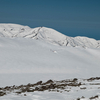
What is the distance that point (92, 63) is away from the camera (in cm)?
5253

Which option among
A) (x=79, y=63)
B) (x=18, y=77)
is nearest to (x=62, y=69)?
(x=79, y=63)

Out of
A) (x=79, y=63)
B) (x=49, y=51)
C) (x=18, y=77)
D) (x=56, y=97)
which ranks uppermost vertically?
(x=49, y=51)

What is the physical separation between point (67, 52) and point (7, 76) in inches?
1051

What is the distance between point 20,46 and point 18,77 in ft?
71.3

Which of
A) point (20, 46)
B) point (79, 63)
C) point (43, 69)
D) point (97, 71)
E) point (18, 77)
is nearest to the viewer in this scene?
point (18, 77)

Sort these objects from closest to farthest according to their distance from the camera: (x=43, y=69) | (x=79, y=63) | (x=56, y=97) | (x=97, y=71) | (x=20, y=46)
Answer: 1. (x=56, y=97)
2. (x=43, y=69)
3. (x=97, y=71)
4. (x=79, y=63)
5. (x=20, y=46)

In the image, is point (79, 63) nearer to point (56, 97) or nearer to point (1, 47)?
point (1, 47)

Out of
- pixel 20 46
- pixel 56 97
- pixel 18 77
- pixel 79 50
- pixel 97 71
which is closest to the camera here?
pixel 56 97

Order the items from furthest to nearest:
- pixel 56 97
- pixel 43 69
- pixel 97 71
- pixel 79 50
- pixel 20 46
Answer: pixel 79 50
pixel 20 46
pixel 97 71
pixel 43 69
pixel 56 97

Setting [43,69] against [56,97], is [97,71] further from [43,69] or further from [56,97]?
[56,97]

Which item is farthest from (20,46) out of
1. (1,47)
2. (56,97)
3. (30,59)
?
(56,97)

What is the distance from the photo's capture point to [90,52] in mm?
62688

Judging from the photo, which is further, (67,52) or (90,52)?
(90,52)

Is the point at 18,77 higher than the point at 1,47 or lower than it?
lower
